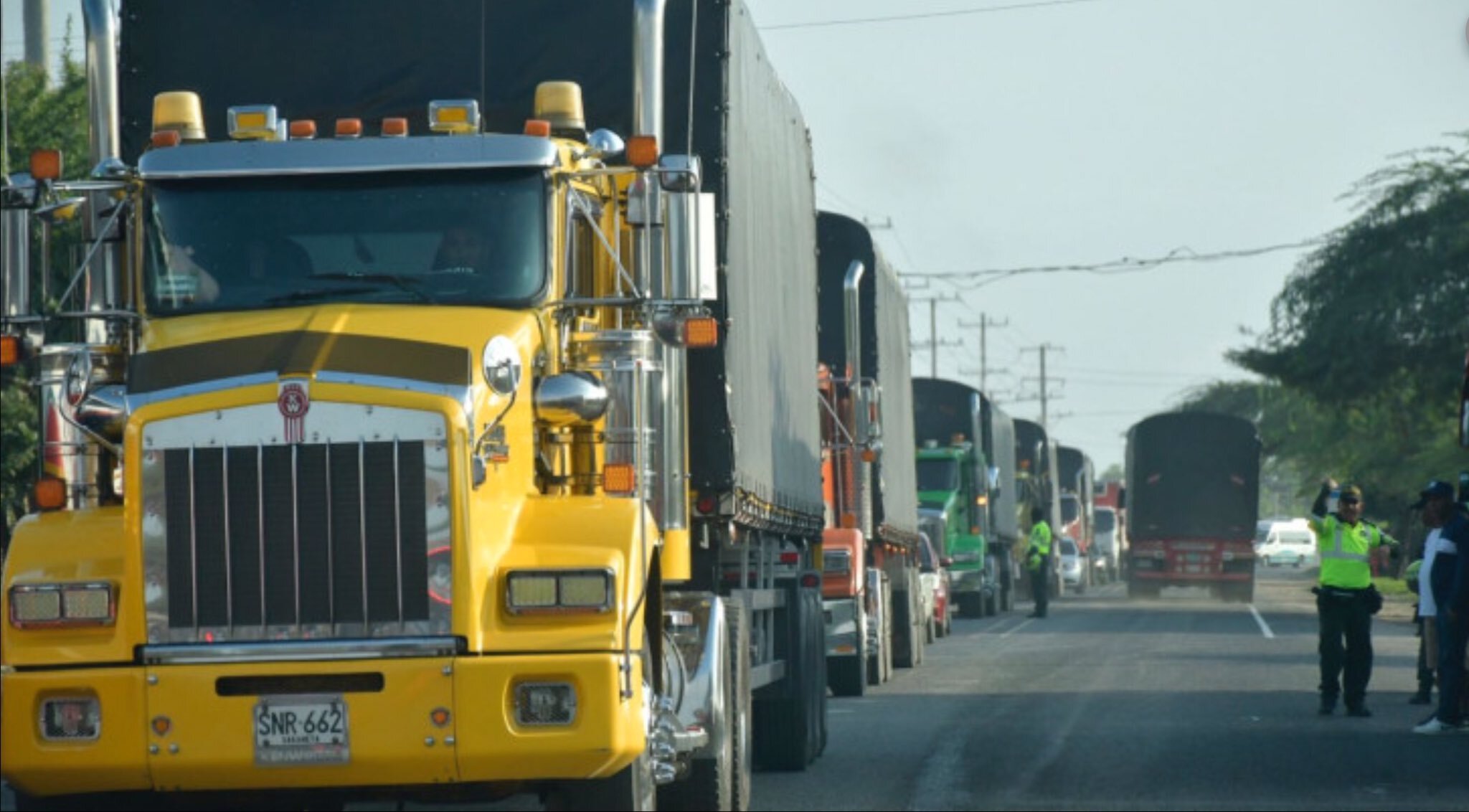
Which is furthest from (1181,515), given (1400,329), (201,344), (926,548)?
(201,344)

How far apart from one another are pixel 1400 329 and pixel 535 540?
50.2 metres

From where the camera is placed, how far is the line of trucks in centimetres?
976

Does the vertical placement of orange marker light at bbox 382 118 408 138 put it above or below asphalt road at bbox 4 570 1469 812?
above

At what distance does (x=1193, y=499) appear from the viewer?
57000 millimetres

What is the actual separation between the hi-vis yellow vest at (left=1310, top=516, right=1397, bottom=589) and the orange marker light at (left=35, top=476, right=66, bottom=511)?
1274cm

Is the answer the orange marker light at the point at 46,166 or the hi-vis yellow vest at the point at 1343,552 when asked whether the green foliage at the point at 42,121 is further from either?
the orange marker light at the point at 46,166

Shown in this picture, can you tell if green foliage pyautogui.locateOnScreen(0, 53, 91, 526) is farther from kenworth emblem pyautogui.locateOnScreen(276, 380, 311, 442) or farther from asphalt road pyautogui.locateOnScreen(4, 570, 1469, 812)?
kenworth emblem pyautogui.locateOnScreen(276, 380, 311, 442)

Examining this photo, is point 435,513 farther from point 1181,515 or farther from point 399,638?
point 1181,515

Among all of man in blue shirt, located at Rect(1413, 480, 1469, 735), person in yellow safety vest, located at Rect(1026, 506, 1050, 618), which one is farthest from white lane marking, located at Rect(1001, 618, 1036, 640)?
man in blue shirt, located at Rect(1413, 480, 1469, 735)

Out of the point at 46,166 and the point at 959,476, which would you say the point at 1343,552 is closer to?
the point at 46,166

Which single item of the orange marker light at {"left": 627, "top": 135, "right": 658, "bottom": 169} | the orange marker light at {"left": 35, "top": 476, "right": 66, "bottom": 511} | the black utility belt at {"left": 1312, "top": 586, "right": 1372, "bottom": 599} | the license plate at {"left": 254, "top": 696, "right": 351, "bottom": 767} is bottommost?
the black utility belt at {"left": 1312, "top": 586, "right": 1372, "bottom": 599}

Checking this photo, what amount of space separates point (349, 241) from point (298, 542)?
1.62m

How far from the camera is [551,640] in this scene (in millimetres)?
9797

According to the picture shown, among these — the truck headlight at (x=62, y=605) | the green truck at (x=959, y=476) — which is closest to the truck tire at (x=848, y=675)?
the truck headlight at (x=62, y=605)
